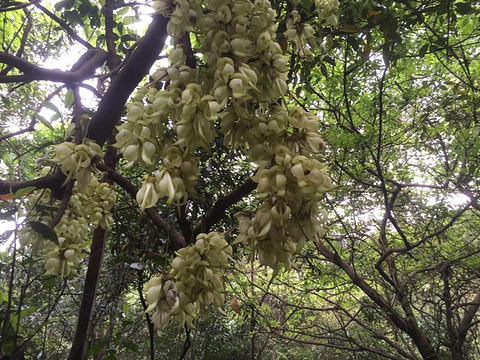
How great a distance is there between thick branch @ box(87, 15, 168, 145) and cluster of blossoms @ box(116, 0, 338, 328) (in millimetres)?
205

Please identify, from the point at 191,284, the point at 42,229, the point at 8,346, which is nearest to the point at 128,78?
the point at 42,229

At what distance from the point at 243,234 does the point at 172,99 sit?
20 centimetres

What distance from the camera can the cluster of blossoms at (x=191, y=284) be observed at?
0.52 m

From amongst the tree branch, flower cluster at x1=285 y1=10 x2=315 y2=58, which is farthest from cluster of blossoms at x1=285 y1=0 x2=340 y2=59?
the tree branch

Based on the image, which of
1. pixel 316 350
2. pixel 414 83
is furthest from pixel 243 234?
pixel 316 350

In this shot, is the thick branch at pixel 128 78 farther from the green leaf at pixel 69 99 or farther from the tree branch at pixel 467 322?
the tree branch at pixel 467 322

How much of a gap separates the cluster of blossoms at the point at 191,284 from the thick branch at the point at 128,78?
1.34ft

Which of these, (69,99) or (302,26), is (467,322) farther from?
(69,99)

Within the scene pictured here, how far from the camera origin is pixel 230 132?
19.5 inches

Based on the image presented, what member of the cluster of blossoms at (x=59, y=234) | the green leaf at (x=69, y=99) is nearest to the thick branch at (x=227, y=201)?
the cluster of blossoms at (x=59, y=234)

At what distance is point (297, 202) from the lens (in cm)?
43

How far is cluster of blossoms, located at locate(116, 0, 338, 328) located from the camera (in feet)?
1.41

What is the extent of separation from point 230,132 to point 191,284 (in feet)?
0.74

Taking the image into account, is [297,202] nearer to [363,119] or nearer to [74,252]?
[74,252]
